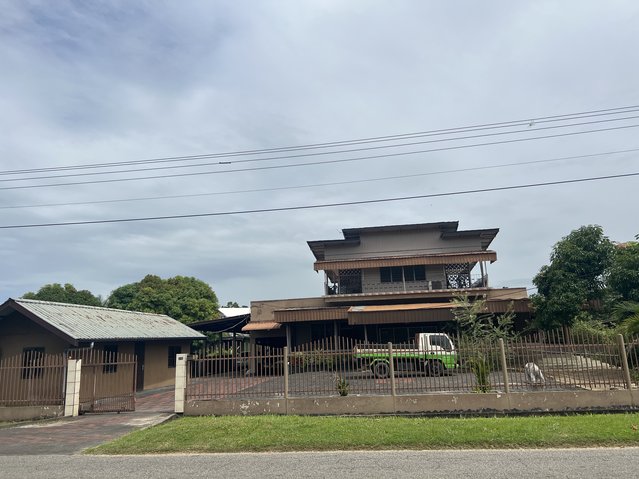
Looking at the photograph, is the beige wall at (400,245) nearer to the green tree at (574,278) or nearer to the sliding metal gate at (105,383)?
the green tree at (574,278)

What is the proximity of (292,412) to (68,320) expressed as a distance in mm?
9900

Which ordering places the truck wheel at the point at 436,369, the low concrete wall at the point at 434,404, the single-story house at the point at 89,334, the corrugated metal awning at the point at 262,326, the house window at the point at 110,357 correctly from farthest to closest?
the corrugated metal awning at the point at 262,326 → the house window at the point at 110,357 → the single-story house at the point at 89,334 → the truck wheel at the point at 436,369 → the low concrete wall at the point at 434,404

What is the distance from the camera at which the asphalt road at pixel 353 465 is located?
6.91 metres

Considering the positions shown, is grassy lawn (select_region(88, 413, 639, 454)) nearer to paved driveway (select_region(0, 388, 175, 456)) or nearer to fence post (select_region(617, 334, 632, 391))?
paved driveway (select_region(0, 388, 175, 456))

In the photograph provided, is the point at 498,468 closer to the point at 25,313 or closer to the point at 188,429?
the point at 188,429

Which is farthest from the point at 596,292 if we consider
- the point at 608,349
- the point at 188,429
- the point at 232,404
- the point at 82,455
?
the point at 82,455

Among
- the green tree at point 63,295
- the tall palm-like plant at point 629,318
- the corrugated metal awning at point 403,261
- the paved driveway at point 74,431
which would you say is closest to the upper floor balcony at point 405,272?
the corrugated metal awning at point 403,261

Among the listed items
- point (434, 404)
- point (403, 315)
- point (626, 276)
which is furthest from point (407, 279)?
point (434, 404)

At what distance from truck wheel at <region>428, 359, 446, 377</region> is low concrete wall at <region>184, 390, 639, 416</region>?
2.19 ft

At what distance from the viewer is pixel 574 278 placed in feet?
77.1

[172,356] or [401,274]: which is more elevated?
[401,274]

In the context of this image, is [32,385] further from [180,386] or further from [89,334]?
[180,386]

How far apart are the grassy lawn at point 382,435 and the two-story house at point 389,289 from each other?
13878 mm

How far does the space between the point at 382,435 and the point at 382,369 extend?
4356mm
